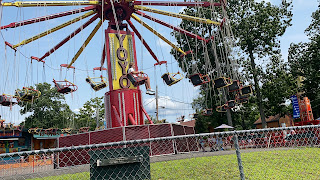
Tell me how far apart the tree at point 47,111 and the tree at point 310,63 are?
38072 mm

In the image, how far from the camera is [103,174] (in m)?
2.78

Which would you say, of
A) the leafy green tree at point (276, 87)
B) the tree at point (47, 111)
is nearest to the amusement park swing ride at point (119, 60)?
the leafy green tree at point (276, 87)

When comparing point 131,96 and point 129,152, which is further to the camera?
point 131,96

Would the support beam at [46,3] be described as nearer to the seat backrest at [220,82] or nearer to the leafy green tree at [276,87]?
the seat backrest at [220,82]

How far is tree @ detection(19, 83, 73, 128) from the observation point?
4540 cm

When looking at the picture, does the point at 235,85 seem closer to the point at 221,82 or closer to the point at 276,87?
the point at 221,82

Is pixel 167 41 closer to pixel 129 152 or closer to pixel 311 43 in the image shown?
pixel 129 152

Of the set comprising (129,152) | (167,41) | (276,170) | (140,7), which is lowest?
(276,170)

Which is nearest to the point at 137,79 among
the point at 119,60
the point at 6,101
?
the point at 119,60

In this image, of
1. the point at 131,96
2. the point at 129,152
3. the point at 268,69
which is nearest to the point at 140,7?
the point at 131,96

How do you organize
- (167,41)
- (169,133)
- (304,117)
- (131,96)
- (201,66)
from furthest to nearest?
(201,66) < (304,117) < (167,41) < (131,96) < (169,133)

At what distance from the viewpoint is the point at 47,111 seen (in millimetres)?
47531

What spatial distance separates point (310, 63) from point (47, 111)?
43914 mm

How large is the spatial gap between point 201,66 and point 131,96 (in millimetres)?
16176
